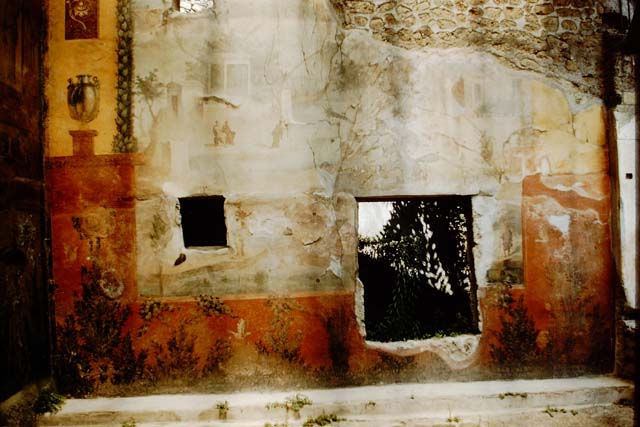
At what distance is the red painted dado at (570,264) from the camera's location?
3766 millimetres

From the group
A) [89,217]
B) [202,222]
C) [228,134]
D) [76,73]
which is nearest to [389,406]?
[228,134]

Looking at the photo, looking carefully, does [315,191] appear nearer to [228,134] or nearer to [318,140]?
[318,140]

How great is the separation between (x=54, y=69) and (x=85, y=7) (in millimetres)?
582

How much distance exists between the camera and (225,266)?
12.0 ft

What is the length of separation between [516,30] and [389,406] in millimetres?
3354

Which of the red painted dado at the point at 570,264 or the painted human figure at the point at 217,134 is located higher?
the painted human figure at the point at 217,134

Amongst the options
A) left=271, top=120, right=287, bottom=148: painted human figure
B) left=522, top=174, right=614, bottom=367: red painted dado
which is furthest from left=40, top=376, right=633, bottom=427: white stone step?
left=271, top=120, right=287, bottom=148: painted human figure

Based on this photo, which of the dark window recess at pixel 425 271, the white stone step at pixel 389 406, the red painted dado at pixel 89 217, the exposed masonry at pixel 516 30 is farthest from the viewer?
the dark window recess at pixel 425 271

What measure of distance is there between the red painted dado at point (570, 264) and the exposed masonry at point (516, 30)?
0.94m

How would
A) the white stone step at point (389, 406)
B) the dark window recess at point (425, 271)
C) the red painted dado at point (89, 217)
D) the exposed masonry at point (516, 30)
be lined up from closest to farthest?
1. the white stone step at point (389, 406)
2. the red painted dado at point (89, 217)
3. the exposed masonry at point (516, 30)
4. the dark window recess at point (425, 271)

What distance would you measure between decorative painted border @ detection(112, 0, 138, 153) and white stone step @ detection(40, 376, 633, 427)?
2093mm

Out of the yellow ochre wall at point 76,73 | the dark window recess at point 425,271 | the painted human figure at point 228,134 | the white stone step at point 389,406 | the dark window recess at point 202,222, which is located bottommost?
the white stone step at point 389,406

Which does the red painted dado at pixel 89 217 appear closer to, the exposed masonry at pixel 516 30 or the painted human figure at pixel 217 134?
the painted human figure at pixel 217 134

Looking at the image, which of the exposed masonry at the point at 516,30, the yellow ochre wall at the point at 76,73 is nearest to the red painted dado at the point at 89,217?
the yellow ochre wall at the point at 76,73
